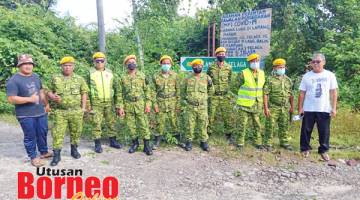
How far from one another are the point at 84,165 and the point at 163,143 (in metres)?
1.64

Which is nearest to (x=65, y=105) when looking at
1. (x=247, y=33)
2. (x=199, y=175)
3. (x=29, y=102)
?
(x=29, y=102)

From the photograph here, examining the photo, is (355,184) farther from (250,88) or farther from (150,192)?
(150,192)

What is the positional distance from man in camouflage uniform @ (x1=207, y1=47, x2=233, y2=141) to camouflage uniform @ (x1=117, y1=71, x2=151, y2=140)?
3.93 ft

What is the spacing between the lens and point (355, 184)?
4969 millimetres

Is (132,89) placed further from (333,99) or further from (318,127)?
(333,99)

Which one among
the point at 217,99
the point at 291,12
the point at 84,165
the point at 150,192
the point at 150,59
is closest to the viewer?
the point at 150,192

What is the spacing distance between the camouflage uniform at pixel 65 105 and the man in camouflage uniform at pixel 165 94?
133 centimetres

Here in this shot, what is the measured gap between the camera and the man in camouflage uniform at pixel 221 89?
21.3ft

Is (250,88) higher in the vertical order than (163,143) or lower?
higher

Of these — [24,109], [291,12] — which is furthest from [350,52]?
[24,109]

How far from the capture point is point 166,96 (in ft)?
20.6

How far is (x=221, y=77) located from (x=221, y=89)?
8.3 inches

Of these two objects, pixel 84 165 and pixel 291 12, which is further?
pixel 291 12

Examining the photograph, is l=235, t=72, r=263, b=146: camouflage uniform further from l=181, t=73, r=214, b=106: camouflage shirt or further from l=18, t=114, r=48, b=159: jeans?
l=18, t=114, r=48, b=159: jeans
